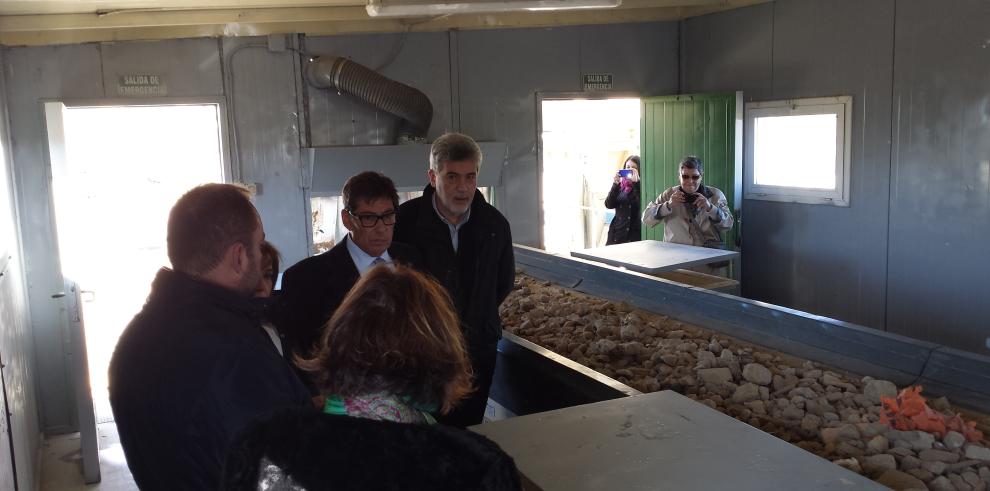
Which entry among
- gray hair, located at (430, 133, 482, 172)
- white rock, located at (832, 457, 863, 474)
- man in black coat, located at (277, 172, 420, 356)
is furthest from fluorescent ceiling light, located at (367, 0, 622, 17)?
white rock, located at (832, 457, 863, 474)

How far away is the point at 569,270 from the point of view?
5.08m

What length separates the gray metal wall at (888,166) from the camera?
195 inches

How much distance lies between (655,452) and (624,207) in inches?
212

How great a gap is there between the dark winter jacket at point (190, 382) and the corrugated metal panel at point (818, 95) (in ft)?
16.4

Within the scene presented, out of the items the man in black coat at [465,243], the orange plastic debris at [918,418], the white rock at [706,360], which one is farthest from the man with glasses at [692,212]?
the orange plastic debris at [918,418]

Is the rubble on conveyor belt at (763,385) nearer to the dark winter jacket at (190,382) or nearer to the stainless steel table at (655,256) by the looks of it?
the stainless steel table at (655,256)

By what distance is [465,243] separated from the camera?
309 cm

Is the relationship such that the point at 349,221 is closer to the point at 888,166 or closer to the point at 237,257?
the point at 237,257

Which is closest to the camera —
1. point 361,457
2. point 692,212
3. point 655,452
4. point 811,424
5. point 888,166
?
point 361,457

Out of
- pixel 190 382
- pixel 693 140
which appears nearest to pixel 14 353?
pixel 190 382

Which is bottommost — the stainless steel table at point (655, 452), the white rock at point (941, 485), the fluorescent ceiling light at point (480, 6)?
the white rock at point (941, 485)

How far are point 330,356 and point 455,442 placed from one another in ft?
1.05

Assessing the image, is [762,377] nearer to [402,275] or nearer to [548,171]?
[402,275]

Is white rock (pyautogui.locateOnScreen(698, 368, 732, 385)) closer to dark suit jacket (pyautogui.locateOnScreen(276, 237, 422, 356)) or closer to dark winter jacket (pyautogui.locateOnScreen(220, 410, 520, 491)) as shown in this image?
dark suit jacket (pyautogui.locateOnScreen(276, 237, 422, 356))
